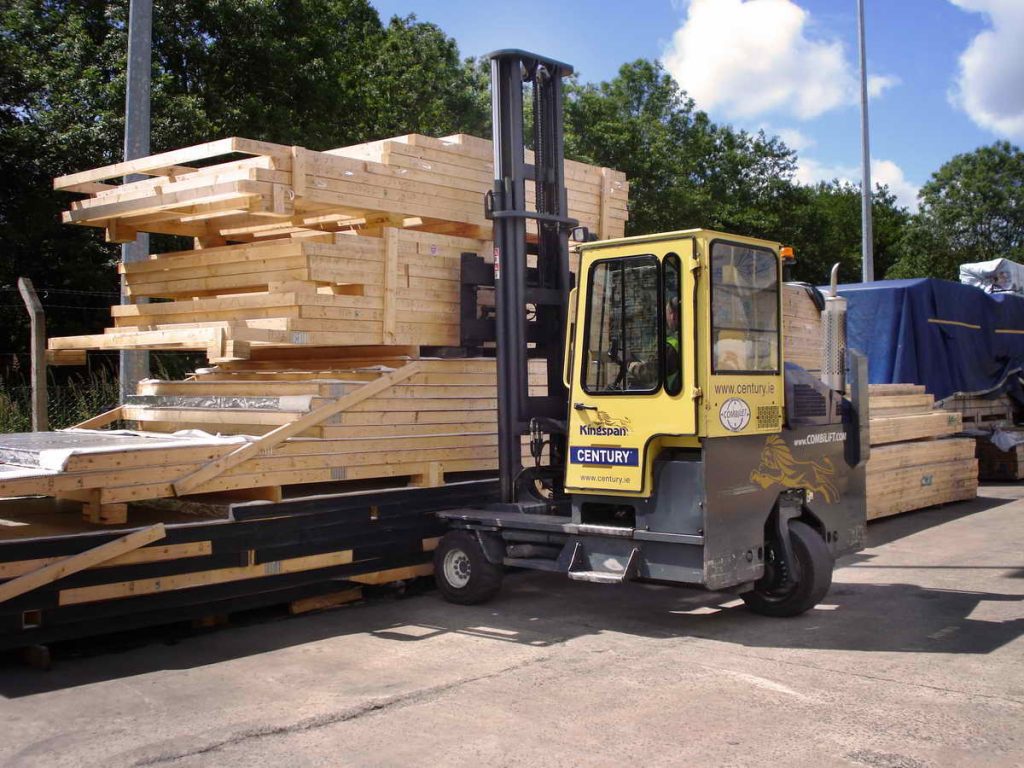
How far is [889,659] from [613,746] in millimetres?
2467

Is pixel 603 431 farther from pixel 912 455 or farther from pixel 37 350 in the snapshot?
pixel 912 455

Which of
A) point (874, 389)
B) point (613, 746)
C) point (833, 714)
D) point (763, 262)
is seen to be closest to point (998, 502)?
point (874, 389)

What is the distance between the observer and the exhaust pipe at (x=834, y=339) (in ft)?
25.7

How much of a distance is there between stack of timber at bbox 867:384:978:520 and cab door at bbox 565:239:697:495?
20.9 feet

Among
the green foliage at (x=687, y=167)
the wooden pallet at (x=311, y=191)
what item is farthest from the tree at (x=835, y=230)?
the wooden pallet at (x=311, y=191)

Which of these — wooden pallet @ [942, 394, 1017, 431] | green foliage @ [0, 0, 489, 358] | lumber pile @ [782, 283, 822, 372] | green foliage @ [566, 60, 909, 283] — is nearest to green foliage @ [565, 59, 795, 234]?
green foliage @ [566, 60, 909, 283]

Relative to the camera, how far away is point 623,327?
725cm

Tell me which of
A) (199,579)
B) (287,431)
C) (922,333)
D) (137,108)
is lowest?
(199,579)

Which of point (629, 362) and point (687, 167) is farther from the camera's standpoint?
point (687, 167)

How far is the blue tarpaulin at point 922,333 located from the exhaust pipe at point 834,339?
8647 mm

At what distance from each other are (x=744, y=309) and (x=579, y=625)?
2.57 m

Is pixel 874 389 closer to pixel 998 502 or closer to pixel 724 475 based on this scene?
pixel 998 502

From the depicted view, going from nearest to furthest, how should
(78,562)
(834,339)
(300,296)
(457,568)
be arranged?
(78,562) → (300,296) → (834,339) → (457,568)

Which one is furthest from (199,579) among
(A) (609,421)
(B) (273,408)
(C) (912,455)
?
(C) (912,455)
